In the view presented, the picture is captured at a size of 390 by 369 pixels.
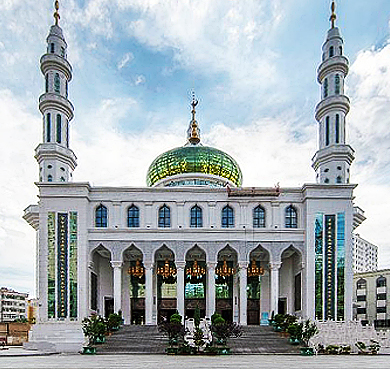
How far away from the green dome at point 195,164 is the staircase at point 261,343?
17.0 meters

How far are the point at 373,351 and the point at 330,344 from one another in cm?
232

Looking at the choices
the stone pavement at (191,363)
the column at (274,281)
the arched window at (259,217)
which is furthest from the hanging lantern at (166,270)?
the stone pavement at (191,363)

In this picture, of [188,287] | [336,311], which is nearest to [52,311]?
[188,287]

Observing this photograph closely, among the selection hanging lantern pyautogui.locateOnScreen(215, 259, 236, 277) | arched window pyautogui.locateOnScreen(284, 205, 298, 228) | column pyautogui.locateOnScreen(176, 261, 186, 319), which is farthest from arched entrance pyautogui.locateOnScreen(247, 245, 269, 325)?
column pyautogui.locateOnScreen(176, 261, 186, 319)

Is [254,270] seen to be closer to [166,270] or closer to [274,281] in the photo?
[274,281]

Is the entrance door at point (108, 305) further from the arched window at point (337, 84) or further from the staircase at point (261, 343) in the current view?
the arched window at point (337, 84)

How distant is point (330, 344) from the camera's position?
27922 millimetres

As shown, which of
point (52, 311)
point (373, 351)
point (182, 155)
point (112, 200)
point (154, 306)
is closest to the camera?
point (373, 351)

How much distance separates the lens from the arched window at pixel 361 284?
64.6 metres

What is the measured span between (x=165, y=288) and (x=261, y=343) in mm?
16240

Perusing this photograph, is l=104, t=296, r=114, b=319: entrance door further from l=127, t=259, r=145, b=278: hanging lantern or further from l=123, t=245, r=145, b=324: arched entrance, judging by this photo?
l=127, t=259, r=145, b=278: hanging lantern

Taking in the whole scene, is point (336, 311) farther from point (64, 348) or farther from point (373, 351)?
point (64, 348)

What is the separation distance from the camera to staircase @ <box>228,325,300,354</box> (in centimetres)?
2780

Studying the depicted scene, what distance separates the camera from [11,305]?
10931cm
